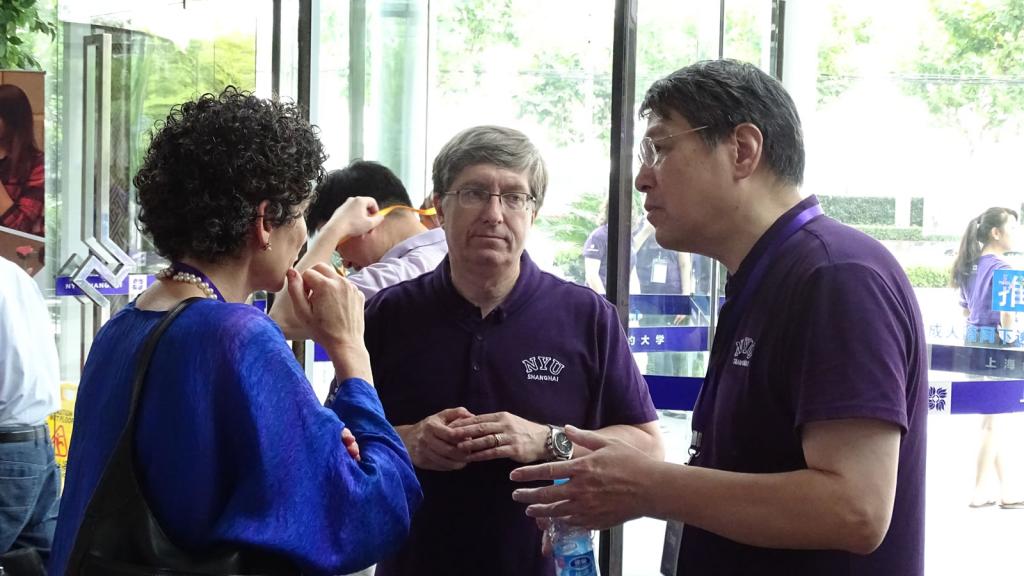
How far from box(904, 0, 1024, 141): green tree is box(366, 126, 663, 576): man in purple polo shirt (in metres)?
2.63

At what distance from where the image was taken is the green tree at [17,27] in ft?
17.2

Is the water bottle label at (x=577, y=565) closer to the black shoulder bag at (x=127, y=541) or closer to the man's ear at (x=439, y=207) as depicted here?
the black shoulder bag at (x=127, y=541)

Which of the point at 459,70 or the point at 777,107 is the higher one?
the point at 459,70

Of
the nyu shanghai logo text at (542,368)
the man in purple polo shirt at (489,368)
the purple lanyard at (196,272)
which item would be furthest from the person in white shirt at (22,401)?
the purple lanyard at (196,272)

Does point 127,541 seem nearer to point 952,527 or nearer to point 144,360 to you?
point 144,360

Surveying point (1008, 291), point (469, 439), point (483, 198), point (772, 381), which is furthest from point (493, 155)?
point (1008, 291)

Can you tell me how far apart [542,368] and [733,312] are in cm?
78

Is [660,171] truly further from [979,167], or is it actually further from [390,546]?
[979,167]

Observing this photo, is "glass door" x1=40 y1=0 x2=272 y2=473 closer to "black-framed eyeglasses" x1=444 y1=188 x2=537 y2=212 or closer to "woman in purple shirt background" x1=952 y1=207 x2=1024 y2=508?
"black-framed eyeglasses" x1=444 y1=188 x2=537 y2=212

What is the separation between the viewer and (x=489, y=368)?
2.52 metres

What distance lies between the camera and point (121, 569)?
1490 mm

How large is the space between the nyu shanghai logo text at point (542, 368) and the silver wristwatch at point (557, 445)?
0.47 feet

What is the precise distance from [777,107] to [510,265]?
3.07 ft

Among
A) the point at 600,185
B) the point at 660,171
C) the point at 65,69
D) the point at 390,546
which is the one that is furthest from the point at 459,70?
the point at 390,546
